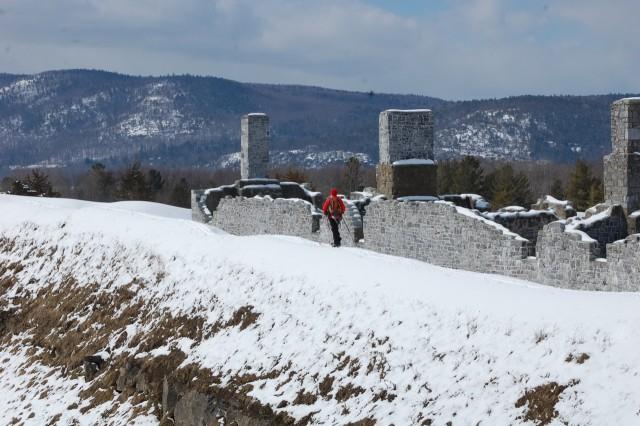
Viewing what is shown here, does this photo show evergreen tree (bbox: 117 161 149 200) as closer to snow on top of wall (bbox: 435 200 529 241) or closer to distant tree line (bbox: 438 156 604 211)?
distant tree line (bbox: 438 156 604 211)

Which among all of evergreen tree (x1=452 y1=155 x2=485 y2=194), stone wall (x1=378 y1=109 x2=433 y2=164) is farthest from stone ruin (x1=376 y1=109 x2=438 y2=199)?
evergreen tree (x1=452 y1=155 x2=485 y2=194)

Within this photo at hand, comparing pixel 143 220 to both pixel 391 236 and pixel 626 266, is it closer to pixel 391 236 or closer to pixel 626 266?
pixel 391 236

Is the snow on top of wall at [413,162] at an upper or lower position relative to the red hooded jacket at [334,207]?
upper

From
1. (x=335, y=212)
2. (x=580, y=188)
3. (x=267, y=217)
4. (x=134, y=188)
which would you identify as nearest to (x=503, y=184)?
(x=580, y=188)

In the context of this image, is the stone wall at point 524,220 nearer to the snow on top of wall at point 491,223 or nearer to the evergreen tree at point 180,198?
→ the snow on top of wall at point 491,223

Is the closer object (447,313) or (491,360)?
(491,360)

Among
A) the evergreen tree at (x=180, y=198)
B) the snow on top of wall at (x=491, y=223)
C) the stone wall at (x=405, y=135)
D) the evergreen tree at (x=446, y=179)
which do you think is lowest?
the evergreen tree at (x=180, y=198)

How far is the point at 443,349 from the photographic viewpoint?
1440 cm

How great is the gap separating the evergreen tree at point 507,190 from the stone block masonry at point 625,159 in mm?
45157

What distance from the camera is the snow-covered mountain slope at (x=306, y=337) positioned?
12.8m

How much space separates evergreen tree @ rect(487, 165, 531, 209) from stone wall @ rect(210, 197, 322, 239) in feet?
122

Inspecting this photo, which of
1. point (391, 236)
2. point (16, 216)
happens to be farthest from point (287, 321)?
point (16, 216)

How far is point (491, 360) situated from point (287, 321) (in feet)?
17.4

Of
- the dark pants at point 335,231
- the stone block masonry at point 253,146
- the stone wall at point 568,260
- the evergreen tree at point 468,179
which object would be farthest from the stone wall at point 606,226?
the evergreen tree at point 468,179
